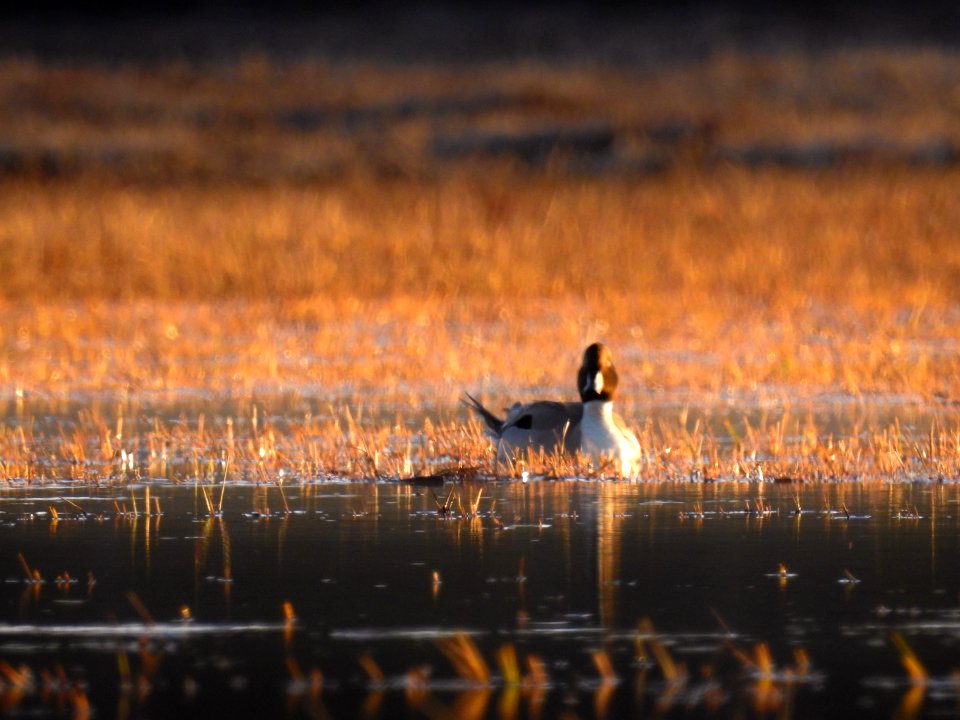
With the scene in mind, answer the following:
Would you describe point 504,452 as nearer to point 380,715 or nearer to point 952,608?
point 952,608

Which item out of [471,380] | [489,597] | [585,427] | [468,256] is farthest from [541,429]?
[468,256]

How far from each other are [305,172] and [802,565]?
75.2 feet

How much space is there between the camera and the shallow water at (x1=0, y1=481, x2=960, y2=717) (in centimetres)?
484

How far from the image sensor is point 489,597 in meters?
5.98

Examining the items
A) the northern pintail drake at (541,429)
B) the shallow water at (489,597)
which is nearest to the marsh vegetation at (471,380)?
the shallow water at (489,597)

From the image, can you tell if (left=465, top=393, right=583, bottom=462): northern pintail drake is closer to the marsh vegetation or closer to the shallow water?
the marsh vegetation

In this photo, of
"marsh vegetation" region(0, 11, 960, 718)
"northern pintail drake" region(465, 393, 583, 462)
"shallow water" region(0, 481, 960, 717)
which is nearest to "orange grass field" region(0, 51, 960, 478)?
"marsh vegetation" region(0, 11, 960, 718)

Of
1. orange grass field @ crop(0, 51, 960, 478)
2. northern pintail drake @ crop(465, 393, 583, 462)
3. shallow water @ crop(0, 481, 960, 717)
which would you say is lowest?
shallow water @ crop(0, 481, 960, 717)

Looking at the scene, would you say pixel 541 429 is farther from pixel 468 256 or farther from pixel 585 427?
pixel 468 256

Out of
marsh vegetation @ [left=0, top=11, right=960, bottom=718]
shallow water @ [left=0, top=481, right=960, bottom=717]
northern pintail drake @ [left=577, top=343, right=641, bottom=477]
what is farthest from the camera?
northern pintail drake @ [left=577, top=343, right=641, bottom=477]

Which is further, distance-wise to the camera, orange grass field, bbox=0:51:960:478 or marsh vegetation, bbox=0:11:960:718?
orange grass field, bbox=0:51:960:478

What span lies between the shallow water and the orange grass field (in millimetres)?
1066

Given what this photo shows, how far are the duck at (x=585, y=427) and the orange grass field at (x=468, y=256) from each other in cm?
17

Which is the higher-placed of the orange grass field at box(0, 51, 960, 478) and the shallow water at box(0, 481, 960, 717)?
the orange grass field at box(0, 51, 960, 478)
